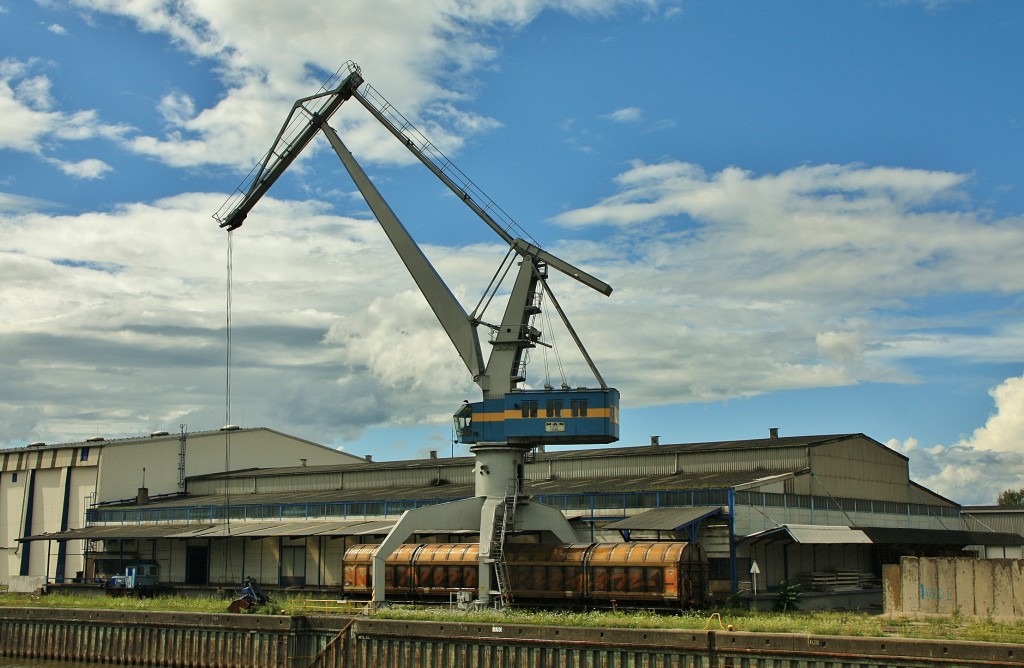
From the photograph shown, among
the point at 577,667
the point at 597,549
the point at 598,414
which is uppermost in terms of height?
the point at 598,414

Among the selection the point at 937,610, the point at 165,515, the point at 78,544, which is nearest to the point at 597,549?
the point at 937,610

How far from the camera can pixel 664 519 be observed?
4553cm

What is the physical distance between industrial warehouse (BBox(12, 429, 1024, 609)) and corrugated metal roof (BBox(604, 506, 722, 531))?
4.7 inches

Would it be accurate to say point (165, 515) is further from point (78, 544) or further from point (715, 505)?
point (715, 505)

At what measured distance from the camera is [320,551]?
59281mm

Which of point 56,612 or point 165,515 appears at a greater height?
point 165,515

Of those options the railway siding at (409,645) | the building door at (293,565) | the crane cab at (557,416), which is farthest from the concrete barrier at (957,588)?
the building door at (293,565)

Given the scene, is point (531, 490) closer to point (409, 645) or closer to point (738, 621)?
point (409, 645)

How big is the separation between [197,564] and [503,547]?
28.4m

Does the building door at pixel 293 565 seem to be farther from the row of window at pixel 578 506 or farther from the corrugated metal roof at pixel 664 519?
the corrugated metal roof at pixel 664 519

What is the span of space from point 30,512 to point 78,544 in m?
7.89

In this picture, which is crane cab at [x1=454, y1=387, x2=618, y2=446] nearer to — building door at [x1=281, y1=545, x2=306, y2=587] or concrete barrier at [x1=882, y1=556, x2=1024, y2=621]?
concrete barrier at [x1=882, y1=556, x2=1024, y2=621]

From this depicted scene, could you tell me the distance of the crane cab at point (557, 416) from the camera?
47719 mm

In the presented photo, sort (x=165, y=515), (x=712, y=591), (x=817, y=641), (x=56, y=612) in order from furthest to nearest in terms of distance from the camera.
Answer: (x=165, y=515), (x=56, y=612), (x=712, y=591), (x=817, y=641)
